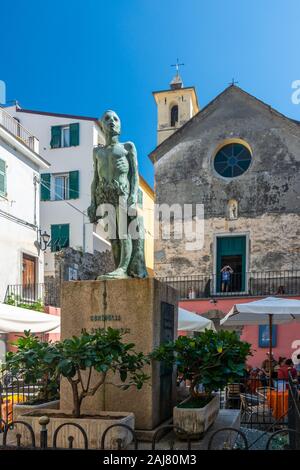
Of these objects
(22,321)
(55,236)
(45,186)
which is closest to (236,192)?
(55,236)

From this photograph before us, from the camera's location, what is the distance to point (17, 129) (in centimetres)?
2173

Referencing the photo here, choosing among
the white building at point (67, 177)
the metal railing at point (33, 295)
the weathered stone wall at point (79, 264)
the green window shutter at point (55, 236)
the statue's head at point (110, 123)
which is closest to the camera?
the statue's head at point (110, 123)

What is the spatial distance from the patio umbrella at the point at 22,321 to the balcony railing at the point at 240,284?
39.0ft

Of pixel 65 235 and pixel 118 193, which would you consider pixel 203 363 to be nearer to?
pixel 118 193

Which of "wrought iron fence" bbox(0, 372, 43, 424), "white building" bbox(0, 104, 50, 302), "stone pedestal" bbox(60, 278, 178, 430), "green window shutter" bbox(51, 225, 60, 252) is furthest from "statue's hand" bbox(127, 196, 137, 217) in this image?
"green window shutter" bbox(51, 225, 60, 252)

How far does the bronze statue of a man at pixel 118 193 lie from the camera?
663cm

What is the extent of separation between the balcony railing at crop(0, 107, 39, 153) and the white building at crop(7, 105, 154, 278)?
15.5ft

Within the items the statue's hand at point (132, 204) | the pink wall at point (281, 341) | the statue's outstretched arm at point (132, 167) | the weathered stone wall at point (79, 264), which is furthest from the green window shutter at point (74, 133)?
the statue's hand at point (132, 204)

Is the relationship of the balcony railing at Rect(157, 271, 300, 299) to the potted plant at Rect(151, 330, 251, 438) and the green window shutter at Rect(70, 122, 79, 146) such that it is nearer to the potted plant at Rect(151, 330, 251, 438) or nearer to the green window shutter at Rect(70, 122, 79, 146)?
the green window shutter at Rect(70, 122, 79, 146)

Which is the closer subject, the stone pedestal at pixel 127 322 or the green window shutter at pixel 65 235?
the stone pedestal at pixel 127 322

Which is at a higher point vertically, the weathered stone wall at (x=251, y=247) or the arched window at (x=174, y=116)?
the arched window at (x=174, y=116)

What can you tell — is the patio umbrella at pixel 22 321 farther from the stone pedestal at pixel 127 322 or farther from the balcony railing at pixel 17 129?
the balcony railing at pixel 17 129

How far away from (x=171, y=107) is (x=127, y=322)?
1266 inches

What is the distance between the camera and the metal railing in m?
18.9
